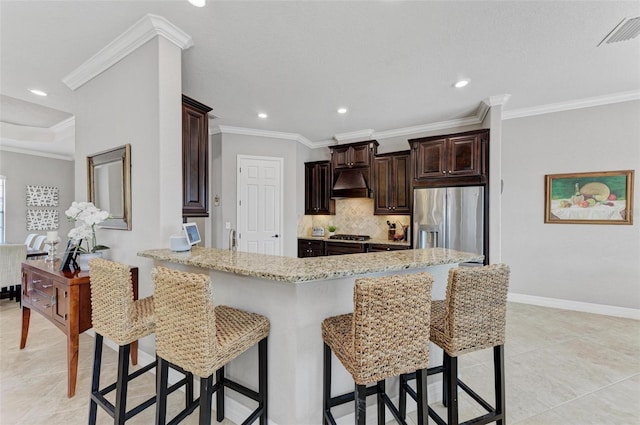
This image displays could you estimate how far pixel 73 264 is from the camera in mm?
2402

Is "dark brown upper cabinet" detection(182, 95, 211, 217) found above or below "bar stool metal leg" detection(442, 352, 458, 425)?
above

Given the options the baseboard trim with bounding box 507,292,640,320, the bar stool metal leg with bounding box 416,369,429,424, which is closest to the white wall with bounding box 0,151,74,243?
the bar stool metal leg with bounding box 416,369,429,424

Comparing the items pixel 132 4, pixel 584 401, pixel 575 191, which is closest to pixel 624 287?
pixel 575 191

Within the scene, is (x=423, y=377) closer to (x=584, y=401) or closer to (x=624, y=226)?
(x=584, y=401)

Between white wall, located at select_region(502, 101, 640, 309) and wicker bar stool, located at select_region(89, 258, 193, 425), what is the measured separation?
14.9 ft

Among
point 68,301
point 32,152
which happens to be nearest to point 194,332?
point 68,301

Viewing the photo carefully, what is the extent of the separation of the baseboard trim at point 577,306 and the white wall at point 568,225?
0.17ft

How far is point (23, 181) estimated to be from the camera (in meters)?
5.73

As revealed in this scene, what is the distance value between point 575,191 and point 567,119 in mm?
986

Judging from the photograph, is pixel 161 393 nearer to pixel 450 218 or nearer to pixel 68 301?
pixel 68 301

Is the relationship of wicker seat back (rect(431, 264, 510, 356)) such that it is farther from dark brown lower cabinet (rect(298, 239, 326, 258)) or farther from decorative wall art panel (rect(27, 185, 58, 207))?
decorative wall art panel (rect(27, 185, 58, 207))

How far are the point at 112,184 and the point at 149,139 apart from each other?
0.74 m

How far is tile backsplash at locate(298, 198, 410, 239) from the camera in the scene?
16.9 feet

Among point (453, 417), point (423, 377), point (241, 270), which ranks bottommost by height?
point (453, 417)
